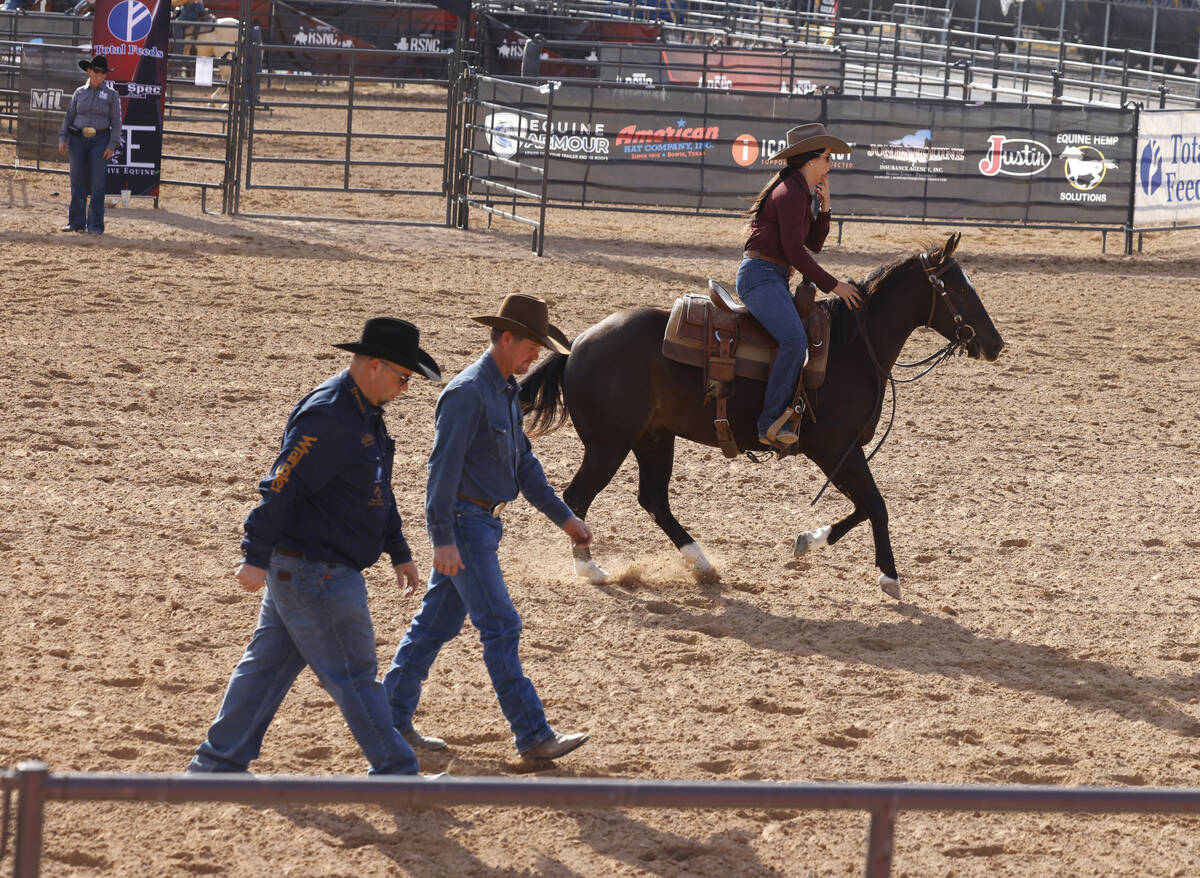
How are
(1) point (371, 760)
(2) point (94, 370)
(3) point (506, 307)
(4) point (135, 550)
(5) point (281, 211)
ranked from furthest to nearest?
(5) point (281, 211) < (2) point (94, 370) < (4) point (135, 550) < (3) point (506, 307) < (1) point (371, 760)

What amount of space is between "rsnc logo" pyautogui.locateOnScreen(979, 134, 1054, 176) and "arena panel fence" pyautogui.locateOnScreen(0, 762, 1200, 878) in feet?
57.4

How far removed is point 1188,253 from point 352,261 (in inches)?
455

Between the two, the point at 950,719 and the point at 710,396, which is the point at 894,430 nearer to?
the point at 710,396

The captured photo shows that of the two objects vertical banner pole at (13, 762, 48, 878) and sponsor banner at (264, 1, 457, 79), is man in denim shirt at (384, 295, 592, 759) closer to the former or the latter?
vertical banner pole at (13, 762, 48, 878)

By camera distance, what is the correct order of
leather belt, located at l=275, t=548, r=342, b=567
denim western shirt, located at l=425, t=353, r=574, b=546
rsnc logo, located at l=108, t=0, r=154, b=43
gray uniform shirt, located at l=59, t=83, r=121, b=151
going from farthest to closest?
rsnc logo, located at l=108, t=0, r=154, b=43 → gray uniform shirt, located at l=59, t=83, r=121, b=151 → denim western shirt, located at l=425, t=353, r=574, b=546 → leather belt, located at l=275, t=548, r=342, b=567

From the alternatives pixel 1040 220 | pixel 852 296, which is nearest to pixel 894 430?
pixel 852 296

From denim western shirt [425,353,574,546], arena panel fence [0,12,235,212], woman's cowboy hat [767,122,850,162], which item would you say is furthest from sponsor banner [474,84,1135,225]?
denim western shirt [425,353,574,546]

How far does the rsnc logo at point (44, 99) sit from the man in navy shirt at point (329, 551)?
16641 mm

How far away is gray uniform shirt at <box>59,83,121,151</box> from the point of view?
52.4 ft

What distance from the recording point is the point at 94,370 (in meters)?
10.6

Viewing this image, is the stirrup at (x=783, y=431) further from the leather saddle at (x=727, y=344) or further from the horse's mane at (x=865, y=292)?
the horse's mane at (x=865, y=292)

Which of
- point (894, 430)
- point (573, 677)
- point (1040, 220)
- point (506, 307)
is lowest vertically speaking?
point (573, 677)

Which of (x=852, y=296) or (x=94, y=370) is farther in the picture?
(x=94, y=370)

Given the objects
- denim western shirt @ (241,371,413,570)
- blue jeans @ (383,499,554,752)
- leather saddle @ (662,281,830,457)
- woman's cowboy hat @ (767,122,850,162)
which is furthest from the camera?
leather saddle @ (662,281,830,457)
